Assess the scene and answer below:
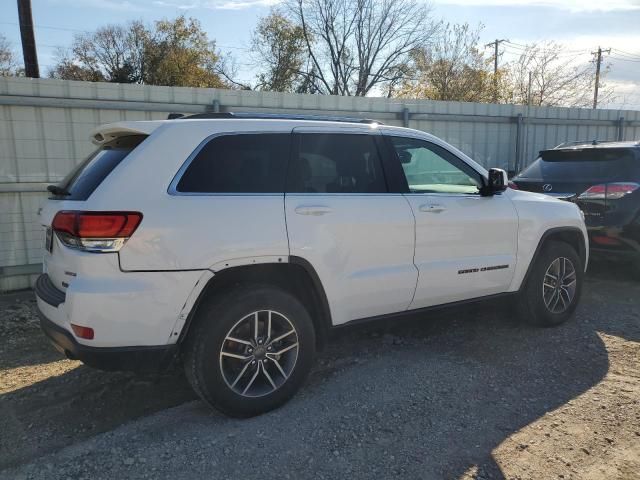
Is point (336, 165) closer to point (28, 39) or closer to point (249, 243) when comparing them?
point (249, 243)

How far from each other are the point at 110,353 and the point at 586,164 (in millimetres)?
5974

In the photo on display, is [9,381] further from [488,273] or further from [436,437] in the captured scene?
[488,273]

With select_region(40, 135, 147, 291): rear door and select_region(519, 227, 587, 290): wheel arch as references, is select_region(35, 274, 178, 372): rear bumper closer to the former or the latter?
select_region(40, 135, 147, 291): rear door

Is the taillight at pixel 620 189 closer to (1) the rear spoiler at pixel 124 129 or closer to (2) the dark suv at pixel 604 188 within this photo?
(2) the dark suv at pixel 604 188

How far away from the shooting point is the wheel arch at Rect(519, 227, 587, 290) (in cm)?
463

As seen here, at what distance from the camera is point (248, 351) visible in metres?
3.21

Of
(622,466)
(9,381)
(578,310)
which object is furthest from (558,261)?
(9,381)

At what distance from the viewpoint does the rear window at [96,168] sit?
298 centimetres

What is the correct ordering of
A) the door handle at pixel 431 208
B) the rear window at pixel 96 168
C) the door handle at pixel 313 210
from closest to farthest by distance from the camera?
1. the rear window at pixel 96 168
2. the door handle at pixel 313 210
3. the door handle at pixel 431 208

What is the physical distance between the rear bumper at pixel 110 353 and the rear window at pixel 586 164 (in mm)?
5526

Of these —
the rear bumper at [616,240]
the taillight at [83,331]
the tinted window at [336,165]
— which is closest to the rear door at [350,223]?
the tinted window at [336,165]

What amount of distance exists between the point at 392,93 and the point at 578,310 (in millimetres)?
31221

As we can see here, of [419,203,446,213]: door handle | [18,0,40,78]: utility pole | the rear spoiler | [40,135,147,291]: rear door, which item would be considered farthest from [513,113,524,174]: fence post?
[18,0,40,78]: utility pole

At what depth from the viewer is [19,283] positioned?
6.43 m
